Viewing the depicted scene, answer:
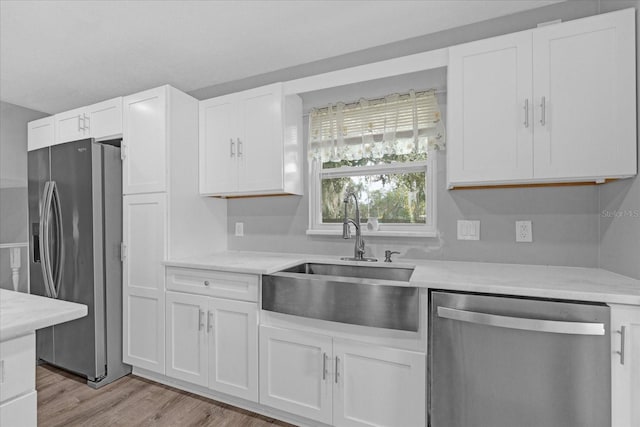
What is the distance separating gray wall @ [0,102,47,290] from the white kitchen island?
312cm

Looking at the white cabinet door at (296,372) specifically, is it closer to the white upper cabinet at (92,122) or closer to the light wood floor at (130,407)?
the light wood floor at (130,407)

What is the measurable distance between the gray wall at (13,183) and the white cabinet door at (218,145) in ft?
7.48

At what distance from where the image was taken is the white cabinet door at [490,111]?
1649 mm

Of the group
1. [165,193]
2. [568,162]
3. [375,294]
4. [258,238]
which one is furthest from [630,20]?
[165,193]

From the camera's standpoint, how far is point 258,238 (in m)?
2.75

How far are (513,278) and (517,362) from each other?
1.26 feet

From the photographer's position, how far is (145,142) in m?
2.37

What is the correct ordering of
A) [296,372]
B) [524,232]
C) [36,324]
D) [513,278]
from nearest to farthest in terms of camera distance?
[36,324]
[513,278]
[296,372]
[524,232]

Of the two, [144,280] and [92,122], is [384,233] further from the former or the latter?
[92,122]

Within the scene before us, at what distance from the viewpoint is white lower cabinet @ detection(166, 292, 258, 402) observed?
192 cm

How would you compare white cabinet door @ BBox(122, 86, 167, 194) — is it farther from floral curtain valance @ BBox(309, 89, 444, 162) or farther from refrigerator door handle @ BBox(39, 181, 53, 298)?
floral curtain valance @ BBox(309, 89, 444, 162)

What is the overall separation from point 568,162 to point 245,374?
212 centimetres

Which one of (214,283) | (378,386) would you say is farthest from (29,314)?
(378,386)

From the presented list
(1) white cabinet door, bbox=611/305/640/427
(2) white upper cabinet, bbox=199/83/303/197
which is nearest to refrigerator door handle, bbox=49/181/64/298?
(2) white upper cabinet, bbox=199/83/303/197
